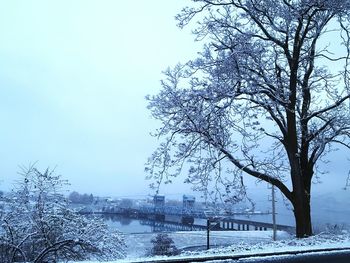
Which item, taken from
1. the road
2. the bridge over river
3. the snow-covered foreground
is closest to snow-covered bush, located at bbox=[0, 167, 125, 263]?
the snow-covered foreground

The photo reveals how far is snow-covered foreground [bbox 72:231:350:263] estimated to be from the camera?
12508 mm

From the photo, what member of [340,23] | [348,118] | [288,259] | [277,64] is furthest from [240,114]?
[288,259]

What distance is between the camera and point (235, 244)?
17.5 meters

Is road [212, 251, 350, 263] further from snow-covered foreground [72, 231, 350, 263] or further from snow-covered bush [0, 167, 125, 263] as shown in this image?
snow-covered bush [0, 167, 125, 263]

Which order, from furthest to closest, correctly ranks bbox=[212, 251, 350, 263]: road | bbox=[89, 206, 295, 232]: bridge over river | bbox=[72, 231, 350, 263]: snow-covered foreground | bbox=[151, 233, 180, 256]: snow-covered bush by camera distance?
bbox=[89, 206, 295, 232]: bridge over river
bbox=[151, 233, 180, 256]: snow-covered bush
bbox=[72, 231, 350, 263]: snow-covered foreground
bbox=[212, 251, 350, 263]: road

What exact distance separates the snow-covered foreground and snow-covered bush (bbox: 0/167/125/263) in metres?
1.18

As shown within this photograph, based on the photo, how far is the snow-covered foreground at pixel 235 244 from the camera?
41.0ft

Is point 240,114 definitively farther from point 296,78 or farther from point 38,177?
point 38,177

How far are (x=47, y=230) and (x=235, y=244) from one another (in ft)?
25.5

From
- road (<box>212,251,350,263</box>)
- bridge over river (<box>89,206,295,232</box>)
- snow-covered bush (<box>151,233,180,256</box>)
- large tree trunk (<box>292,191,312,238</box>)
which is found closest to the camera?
road (<box>212,251,350,263</box>)

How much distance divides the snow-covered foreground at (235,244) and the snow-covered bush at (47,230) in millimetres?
1176

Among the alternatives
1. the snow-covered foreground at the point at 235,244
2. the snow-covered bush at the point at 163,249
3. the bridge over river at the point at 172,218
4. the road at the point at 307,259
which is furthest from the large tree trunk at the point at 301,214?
the road at the point at 307,259

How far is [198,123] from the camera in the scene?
61.0ft

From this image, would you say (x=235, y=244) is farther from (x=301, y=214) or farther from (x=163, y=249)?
(x=163, y=249)
